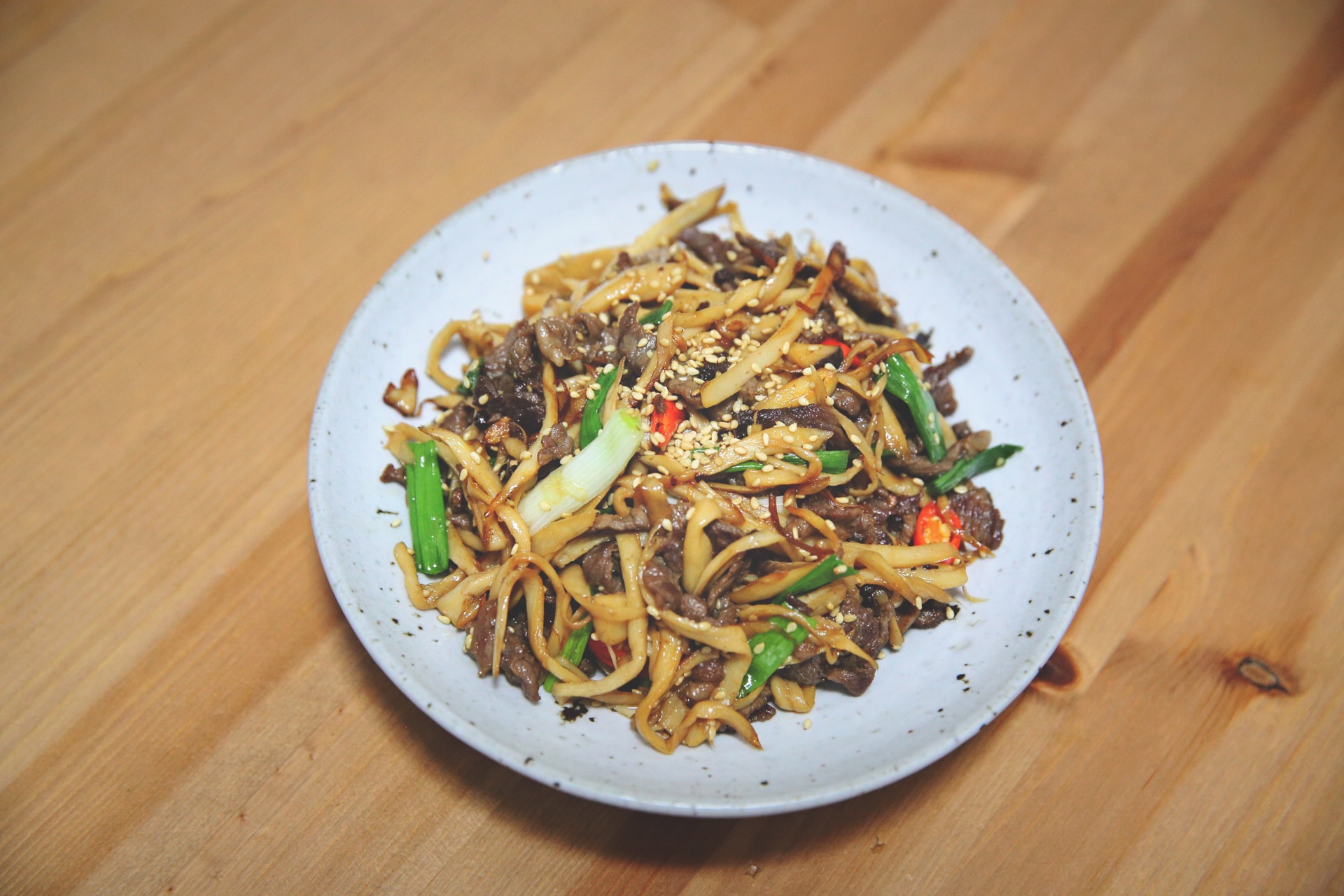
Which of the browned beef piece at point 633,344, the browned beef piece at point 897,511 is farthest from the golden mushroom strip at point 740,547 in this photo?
the browned beef piece at point 633,344

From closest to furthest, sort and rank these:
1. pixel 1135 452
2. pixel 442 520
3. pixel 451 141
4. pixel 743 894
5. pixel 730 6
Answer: pixel 743 894
pixel 442 520
pixel 1135 452
pixel 451 141
pixel 730 6

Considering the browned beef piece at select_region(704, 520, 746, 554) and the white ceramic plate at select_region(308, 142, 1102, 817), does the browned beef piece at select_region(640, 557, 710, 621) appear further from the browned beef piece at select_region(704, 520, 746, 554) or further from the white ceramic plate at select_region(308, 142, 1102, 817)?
the white ceramic plate at select_region(308, 142, 1102, 817)

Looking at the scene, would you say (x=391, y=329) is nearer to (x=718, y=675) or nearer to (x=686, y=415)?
(x=686, y=415)

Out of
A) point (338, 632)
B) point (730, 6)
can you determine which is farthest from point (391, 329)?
point (730, 6)

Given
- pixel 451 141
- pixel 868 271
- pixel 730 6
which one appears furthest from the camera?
pixel 730 6

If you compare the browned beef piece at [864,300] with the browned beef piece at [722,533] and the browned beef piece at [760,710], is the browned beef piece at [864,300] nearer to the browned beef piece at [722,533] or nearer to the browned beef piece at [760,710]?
the browned beef piece at [722,533]
